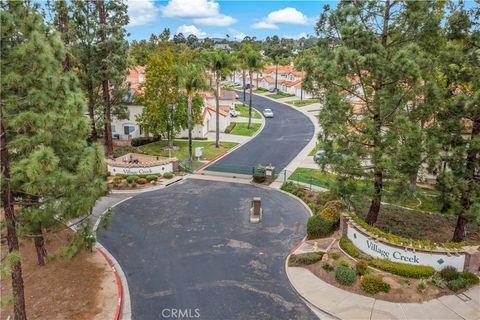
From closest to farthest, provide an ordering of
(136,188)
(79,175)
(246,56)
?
(79,175), (136,188), (246,56)

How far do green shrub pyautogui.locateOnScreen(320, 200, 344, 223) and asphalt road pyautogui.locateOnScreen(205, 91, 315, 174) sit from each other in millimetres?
12586

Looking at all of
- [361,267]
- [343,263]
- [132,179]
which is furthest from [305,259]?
[132,179]

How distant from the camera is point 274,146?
46.1m

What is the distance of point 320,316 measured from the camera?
15.6 m

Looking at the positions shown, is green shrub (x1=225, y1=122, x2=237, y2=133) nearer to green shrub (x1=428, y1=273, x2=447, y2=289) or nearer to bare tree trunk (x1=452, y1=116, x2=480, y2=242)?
bare tree trunk (x1=452, y1=116, x2=480, y2=242)

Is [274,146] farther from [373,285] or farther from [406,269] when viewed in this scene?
[373,285]

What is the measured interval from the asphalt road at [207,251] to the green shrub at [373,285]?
9.57 feet

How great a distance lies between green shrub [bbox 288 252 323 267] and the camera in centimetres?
1914

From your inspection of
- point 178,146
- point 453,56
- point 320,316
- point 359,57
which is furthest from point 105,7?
point 320,316

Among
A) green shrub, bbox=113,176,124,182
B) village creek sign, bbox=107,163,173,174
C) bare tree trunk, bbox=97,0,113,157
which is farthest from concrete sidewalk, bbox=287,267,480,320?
bare tree trunk, bbox=97,0,113,157

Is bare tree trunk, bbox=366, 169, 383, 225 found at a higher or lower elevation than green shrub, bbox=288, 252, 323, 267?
higher

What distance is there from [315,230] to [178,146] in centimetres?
2487

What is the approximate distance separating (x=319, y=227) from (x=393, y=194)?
452 cm

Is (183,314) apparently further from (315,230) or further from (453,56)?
(453,56)
